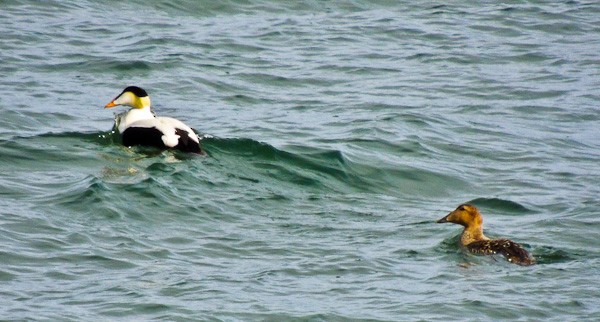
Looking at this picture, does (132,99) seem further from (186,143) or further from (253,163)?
(253,163)

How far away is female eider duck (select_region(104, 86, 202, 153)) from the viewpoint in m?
13.4

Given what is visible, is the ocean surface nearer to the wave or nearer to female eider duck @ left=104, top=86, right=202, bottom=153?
the wave

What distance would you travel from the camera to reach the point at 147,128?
45.7 feet

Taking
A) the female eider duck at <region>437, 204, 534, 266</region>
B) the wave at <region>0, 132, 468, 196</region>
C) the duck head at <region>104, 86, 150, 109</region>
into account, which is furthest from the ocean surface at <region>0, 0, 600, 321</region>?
the duck head at <region>104, 86, 150, 109</region>

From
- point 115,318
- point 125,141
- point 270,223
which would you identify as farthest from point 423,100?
point 115,318

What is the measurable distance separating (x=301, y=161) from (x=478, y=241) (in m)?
3.07

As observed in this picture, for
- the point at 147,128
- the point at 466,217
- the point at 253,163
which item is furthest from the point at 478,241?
the point at 147,128

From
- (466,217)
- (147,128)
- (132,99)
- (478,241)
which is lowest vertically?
(478,241)

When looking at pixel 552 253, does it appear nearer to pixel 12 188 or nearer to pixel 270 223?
pixel 270 223

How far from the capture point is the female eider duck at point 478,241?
10.2 meters

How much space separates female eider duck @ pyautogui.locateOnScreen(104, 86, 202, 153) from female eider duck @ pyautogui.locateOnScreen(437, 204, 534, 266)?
3174 mm

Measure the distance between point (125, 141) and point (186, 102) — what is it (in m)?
2.26

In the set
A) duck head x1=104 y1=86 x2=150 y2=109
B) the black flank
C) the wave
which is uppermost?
duck head x1=104 y1=86 x2=150 y2=109

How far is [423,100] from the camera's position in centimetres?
1686
